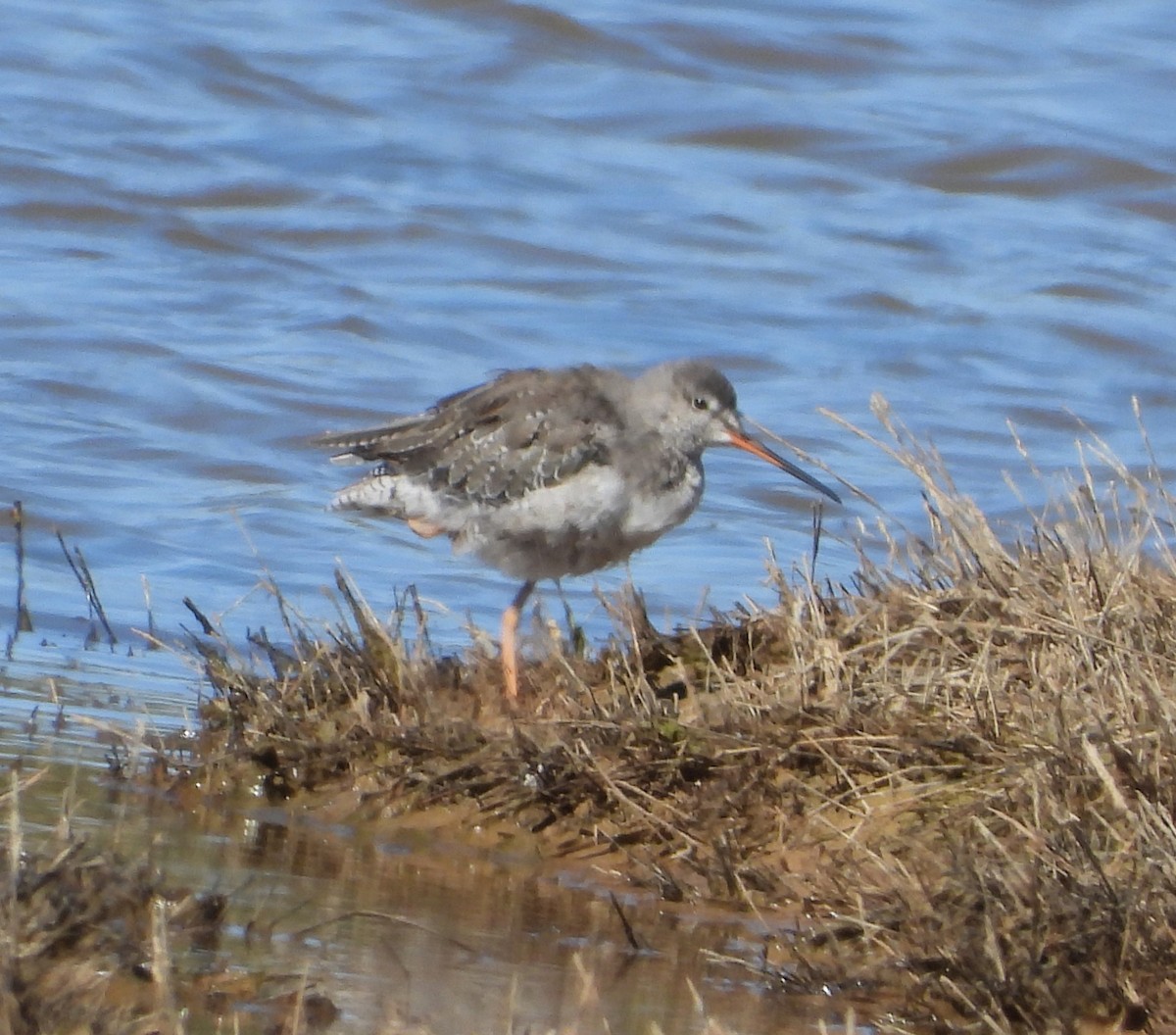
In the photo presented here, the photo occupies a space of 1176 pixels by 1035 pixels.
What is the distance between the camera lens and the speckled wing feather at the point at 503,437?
6910 mm

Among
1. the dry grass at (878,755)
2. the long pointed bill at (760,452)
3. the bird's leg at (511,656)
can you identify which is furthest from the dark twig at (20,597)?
the long pointed bill at (760,452)

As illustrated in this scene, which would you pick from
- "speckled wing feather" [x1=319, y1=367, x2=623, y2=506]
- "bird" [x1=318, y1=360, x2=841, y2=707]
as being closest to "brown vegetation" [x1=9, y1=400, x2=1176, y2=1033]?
"bird" [x1=318, y1=360, x2=841, y2=707]

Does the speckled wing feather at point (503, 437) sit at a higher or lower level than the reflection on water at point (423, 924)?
higher

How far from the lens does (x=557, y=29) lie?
59.5 feet

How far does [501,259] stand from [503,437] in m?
7.62

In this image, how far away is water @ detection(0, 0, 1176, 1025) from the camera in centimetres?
1008

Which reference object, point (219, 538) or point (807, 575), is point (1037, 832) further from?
point (219, 538)

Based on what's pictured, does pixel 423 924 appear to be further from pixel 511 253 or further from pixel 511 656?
pixel 511 253

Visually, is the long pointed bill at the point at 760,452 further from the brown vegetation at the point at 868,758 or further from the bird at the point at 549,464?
the brown vegetation at the point at 868,758

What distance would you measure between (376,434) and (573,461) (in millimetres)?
839

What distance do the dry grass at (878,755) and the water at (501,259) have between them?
4.39 ft

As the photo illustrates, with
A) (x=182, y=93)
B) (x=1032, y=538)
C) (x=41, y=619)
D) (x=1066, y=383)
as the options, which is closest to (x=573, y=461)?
(x=1032, y=538)

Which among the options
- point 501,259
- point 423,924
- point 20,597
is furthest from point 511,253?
point 423,924

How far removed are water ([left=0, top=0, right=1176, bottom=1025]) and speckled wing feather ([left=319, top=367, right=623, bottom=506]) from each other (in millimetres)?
1046
